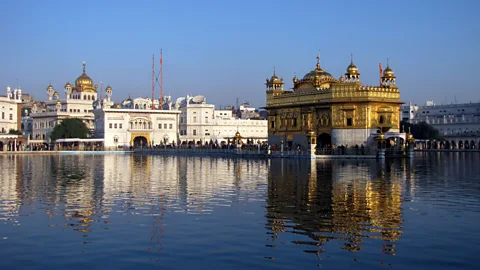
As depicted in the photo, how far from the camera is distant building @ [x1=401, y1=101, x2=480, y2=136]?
3782 inches

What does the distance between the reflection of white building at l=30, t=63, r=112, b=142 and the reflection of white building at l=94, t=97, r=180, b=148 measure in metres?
8.63

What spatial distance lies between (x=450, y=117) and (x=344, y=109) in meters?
55.9

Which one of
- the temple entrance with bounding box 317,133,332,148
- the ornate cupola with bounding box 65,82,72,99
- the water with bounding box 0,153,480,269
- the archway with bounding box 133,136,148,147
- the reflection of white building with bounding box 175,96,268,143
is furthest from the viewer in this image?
the ornate cupola with bounding box 65,82,72,99

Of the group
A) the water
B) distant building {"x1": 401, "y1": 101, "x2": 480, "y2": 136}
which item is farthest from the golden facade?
distant building {"x1": 401, "y1": 101, "x2": 480, "y2": 136}

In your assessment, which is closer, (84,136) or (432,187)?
(432,187)

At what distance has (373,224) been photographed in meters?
13.2

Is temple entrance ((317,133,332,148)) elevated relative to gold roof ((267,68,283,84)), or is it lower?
lower

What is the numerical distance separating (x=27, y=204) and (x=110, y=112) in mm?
66834

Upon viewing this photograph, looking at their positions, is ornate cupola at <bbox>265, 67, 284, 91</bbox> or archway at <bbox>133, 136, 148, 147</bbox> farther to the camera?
archway at <bbox>133, 136, 148, 147</bbox>

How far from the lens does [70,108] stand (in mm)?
99000

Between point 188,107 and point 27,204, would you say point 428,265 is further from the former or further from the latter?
point 188,107

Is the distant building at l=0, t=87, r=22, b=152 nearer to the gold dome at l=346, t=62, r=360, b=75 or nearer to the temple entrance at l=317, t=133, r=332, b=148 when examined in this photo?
Answer: the temple entrance at l=317, t=133, r=332, b=148

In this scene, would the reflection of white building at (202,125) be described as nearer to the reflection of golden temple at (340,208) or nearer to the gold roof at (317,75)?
the gold roof at (317,75)

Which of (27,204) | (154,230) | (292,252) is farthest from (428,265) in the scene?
(27,204)
